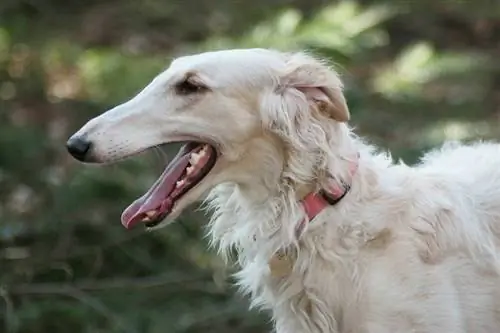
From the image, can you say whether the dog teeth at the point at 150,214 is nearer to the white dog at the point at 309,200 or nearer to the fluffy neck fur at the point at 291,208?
the white dog at the point at 309,200

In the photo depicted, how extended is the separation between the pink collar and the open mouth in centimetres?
36

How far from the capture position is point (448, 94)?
891 centimetres

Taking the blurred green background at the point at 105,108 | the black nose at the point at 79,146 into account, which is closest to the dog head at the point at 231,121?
the black nose at the point at 79,146

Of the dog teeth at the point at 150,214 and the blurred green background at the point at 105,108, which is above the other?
the dog teeth at the point at 150,214

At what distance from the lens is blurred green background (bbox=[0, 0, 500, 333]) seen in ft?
20.5

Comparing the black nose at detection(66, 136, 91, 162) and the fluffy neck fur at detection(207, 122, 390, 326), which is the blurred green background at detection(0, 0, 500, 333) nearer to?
the fluffy neck fur at detection(207, 122, 390, 326)

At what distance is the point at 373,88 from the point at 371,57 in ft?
2.53

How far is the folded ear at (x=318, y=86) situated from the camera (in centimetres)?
373

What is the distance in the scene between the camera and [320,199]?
3830mm

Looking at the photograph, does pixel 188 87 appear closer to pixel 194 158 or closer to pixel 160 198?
pixel 194 158

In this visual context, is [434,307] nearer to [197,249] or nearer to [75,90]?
[197,249]

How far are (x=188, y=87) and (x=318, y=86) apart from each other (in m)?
0.44

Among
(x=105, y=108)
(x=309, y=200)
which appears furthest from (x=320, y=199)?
(x=105, y=108)

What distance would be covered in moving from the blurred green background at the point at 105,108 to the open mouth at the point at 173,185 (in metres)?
2.34
